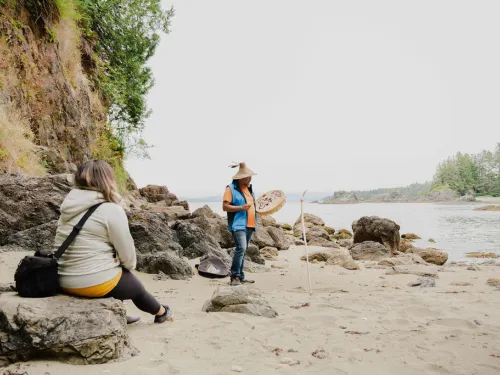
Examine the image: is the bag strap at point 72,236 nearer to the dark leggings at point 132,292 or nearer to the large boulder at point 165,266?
the dark leggings at point 132,292

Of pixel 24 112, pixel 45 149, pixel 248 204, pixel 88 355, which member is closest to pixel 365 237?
pixel 248 204

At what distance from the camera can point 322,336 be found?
13.1 ft

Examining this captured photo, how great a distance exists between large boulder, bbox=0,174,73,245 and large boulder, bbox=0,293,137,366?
4597mm

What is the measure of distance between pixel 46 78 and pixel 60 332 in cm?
1115

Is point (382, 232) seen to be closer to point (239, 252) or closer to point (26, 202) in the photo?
point (239, 252)

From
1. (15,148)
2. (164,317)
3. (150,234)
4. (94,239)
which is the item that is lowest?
(164,317)

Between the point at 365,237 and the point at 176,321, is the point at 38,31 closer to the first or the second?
the point at 176,321

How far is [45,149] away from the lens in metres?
10.1

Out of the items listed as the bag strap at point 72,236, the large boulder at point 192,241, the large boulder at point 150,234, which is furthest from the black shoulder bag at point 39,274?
the large boulder at point 192,241

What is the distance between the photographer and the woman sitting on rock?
3342mm

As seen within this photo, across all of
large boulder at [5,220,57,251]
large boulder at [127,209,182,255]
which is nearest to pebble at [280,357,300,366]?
large boulder at [5,220,57,251]

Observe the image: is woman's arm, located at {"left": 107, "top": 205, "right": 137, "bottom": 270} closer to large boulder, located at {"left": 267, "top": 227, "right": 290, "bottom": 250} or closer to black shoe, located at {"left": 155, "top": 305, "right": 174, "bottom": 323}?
black shoe, located at {"left": 155, "top": 305, "right": 174, "bottom": 323}

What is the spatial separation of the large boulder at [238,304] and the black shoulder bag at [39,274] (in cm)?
199

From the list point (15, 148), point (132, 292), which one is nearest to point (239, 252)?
point (132, 292)
